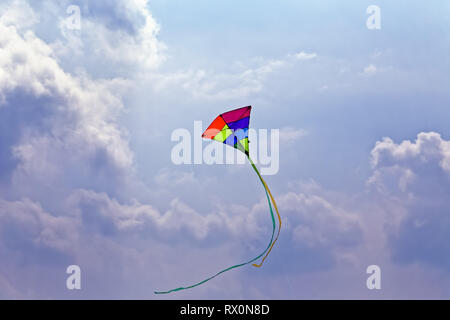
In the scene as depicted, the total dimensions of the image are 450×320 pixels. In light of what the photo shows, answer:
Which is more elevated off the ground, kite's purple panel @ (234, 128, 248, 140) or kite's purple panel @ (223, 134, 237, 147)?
kite's purple panel @ (234, 128, 248, 140)

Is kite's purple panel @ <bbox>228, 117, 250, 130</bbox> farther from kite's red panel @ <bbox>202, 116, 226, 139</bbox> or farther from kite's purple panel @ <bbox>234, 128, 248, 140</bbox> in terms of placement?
kite's red panel @ <bbox>202, 116, 226, 139</bbox>

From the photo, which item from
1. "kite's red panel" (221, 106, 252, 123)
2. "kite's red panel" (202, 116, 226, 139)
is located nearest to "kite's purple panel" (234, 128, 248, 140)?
"kite's red panel" (221, 106, 252, 123)

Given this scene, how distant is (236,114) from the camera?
21984mm

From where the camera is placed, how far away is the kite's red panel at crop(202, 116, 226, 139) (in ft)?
72.3

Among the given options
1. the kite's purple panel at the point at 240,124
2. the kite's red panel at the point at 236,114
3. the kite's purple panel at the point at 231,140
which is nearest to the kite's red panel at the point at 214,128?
the kite's red panel at the point at 236,114

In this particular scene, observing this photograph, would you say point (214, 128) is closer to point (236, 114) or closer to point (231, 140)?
point (231, 140)

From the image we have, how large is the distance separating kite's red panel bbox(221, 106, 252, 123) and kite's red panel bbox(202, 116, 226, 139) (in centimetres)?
27

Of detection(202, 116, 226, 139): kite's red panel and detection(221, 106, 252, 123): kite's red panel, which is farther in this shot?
detection(202, 116, 226, 139): kite's red panel

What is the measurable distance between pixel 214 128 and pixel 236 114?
4.54ft

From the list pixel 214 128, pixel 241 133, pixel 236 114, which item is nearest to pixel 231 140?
pixel 241 133

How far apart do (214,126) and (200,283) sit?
7.94 meters

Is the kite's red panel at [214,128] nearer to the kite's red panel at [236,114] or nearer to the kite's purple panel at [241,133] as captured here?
the kite's red panel at [236,114]

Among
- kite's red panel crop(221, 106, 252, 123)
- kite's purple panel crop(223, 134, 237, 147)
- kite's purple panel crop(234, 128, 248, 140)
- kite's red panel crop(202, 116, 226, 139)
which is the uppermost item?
kite's red panel crop(221, 106, 252, 123)
